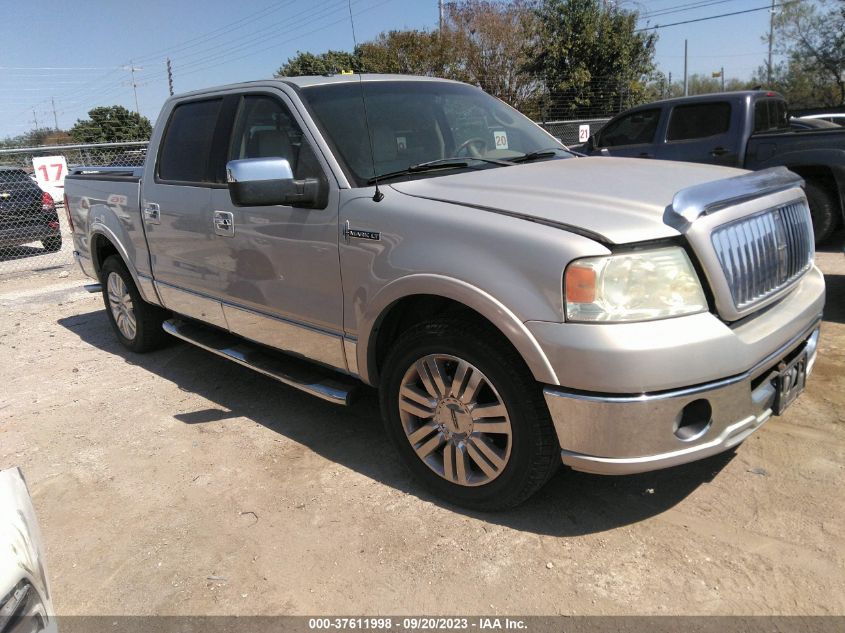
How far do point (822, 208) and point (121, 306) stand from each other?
6.87 meters

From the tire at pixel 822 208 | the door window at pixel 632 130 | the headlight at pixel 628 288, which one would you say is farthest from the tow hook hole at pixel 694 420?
the door window at pixel 632 130

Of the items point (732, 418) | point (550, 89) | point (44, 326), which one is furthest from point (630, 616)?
point (550, 89)

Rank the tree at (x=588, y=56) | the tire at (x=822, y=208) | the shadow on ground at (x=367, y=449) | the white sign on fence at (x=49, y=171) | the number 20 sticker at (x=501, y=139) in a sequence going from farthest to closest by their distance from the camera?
the tree at (x=588, y=56) → the white sign on fence at (x=49, y=171) → the tire at (x=822, y=208) → the number 20 sticker at (x=501, y=139) → the shadow on ground at (x=367, y=449)

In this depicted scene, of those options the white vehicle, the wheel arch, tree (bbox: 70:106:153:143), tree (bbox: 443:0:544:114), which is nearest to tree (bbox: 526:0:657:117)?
tree (bbox: 443:0:544:114)

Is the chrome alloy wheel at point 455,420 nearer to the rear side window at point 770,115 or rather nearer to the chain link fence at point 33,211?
the rear side window at point 770,115

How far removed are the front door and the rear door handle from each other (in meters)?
0.76

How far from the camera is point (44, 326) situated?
6.79 meters

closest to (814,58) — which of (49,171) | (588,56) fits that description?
(588,56)

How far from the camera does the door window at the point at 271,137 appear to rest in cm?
338

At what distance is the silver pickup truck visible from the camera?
235 cm

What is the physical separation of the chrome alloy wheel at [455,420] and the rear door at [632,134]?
6475 mm

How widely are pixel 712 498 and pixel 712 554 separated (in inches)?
16.2

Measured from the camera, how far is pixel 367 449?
12.0 feet

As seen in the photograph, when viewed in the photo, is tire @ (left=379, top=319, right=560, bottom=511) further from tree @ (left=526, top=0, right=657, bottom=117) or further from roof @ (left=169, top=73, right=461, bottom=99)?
tree @ (left=526, top=0, right=657, bottom=117)
